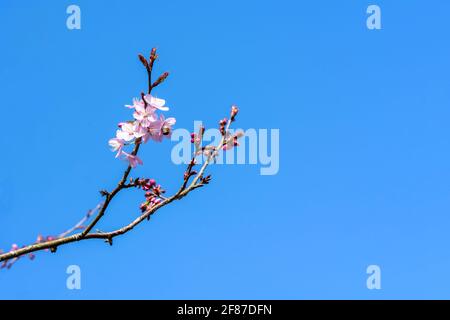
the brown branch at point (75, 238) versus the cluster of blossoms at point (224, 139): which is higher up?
the cluster of blossoms at point (224, 139)

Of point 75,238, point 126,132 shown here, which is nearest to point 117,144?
point 126,132

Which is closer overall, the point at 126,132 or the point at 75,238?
the point at 75,238

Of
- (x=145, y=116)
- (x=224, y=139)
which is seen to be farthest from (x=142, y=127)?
(x=224, y=139)

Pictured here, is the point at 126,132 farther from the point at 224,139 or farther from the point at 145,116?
the point at 224,139

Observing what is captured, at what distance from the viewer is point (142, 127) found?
3.28 m

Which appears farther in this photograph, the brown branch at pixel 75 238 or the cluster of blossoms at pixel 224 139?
the cluster of blossoms at pixel 224 139

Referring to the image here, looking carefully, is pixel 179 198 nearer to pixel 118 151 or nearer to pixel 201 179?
pixel 201 179

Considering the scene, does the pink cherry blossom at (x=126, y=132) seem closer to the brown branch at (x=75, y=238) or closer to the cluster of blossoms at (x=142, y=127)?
the cluster of blossoms at (x=142, y=127)

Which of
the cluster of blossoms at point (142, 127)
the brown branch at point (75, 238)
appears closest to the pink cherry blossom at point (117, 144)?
the cluster of blossoms at point (142, 127)

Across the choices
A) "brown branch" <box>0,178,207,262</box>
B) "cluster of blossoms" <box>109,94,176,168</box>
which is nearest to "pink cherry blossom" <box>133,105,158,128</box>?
"cluster of blossoms" <box>109,94,176,168</box>

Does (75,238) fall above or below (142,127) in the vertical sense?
below

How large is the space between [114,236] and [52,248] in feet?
1.34

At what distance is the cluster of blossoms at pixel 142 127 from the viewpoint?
3258 millimetres
